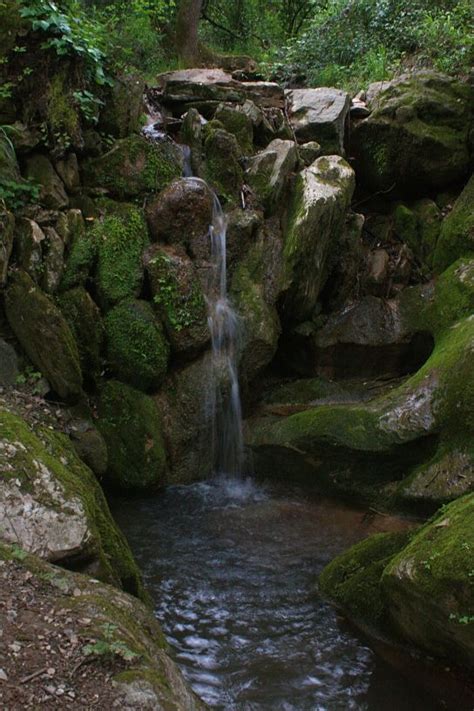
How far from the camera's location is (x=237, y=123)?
938 centimetres

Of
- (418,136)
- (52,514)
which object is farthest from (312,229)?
(52,514)

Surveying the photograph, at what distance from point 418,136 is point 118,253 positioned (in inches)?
205

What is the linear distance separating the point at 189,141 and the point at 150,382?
3.62 meters

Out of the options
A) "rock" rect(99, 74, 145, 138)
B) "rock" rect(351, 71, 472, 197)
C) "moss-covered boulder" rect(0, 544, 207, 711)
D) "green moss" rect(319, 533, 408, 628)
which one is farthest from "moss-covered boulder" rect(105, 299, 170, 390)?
"rock" rect(351, 71, 472, 197)

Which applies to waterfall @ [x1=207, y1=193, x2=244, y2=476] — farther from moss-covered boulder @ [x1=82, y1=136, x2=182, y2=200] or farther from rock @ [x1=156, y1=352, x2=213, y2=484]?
moss-covered boulder @ [x1=82, y1=136, x2=182, y2=200]

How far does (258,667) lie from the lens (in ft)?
14.9

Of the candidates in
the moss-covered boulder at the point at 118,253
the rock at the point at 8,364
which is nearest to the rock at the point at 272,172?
the moss-covered boulder at the point at 118,253

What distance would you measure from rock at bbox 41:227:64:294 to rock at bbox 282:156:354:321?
2940 mm

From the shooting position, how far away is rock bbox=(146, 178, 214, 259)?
784 centimetres

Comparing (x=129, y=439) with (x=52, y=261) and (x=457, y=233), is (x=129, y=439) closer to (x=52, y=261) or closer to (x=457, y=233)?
(x=52, y=261)

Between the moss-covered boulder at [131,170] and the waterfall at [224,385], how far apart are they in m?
0.99

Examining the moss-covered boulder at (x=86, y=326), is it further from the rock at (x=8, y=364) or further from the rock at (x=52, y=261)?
the rock at (x=8, y=364)

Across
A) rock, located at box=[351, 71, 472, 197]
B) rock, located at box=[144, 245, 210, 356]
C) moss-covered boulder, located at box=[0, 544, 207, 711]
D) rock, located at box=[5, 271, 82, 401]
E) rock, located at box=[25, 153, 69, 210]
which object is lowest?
moss-covered boulder, located at box=[0, 544, 207, 711]

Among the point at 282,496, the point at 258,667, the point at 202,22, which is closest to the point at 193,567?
the point at 258,667
